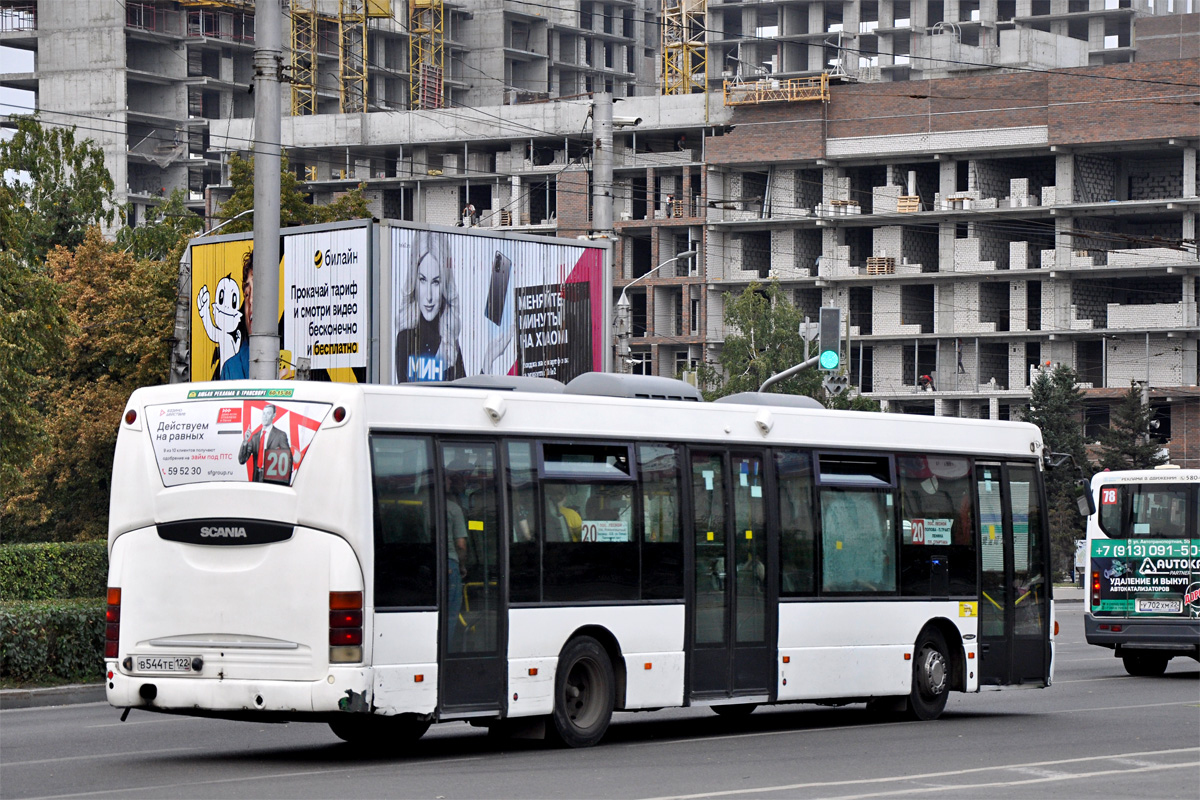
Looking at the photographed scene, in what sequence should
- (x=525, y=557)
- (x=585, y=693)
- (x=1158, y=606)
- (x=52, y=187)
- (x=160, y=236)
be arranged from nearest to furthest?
(x=525, y=557) < (x=585, y=693) < (x=1158, y=606) < (x=160, y=236) < (x=52, y=187)

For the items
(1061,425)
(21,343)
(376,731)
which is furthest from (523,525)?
(1061,425)

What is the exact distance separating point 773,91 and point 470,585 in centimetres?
8833

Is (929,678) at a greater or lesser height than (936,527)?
lesser

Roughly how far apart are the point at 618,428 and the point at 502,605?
1881mm

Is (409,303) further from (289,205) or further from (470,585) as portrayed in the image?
(470,585)

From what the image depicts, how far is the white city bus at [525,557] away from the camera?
13094 millimetres

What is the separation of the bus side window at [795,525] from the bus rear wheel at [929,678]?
1653 mm

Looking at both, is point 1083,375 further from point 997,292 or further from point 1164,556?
point 1164,556

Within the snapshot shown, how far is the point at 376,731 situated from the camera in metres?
15.1

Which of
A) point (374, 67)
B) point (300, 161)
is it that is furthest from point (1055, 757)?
point (374, 67)

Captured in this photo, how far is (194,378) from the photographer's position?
106 ft

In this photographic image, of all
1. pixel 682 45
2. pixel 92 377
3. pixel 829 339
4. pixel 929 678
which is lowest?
pixel 929 678

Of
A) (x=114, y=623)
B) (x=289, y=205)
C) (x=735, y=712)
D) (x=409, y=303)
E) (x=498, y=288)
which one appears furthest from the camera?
(x=289, y=205)

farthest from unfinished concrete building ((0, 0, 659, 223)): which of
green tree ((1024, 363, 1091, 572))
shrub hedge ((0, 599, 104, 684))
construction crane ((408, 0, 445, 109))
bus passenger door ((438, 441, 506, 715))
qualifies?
bus passenger door ((438, 441, 506, 715))
